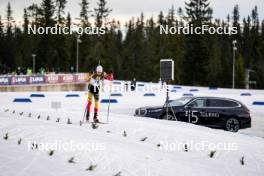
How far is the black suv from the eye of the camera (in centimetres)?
1741

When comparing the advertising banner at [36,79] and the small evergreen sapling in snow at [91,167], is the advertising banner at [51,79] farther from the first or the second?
the small evergreen sapling in snow at [91,167]

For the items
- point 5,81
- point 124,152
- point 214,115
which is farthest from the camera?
point 5,81

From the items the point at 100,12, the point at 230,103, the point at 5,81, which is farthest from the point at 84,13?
the point at 230,103

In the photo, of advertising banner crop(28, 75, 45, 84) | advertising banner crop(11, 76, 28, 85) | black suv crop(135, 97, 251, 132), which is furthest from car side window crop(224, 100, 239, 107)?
advertising banner crop(28, 75, 45, 84)

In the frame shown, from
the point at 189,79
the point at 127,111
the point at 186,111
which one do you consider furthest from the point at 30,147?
the point at 189,79

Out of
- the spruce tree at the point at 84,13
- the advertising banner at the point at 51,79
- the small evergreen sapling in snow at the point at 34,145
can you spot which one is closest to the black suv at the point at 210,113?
the small evergreen sapling in snow at the point at 34,145

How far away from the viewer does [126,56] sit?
103125mm

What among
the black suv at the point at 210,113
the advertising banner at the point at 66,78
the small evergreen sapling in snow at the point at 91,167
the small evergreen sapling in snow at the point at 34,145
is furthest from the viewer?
the advertising banner at the point at 66,78

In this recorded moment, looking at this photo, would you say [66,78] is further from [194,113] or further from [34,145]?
[34,145]

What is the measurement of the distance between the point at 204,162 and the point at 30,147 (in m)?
3.82

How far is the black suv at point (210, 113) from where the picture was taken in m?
17.4

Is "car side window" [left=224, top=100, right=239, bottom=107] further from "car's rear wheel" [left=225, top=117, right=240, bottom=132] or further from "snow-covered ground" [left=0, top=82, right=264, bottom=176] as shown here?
"snow-covered ground" [left=0, top=82, right=264, bottom=176]

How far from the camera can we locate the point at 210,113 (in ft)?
57.2

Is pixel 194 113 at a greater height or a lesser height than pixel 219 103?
lesser
